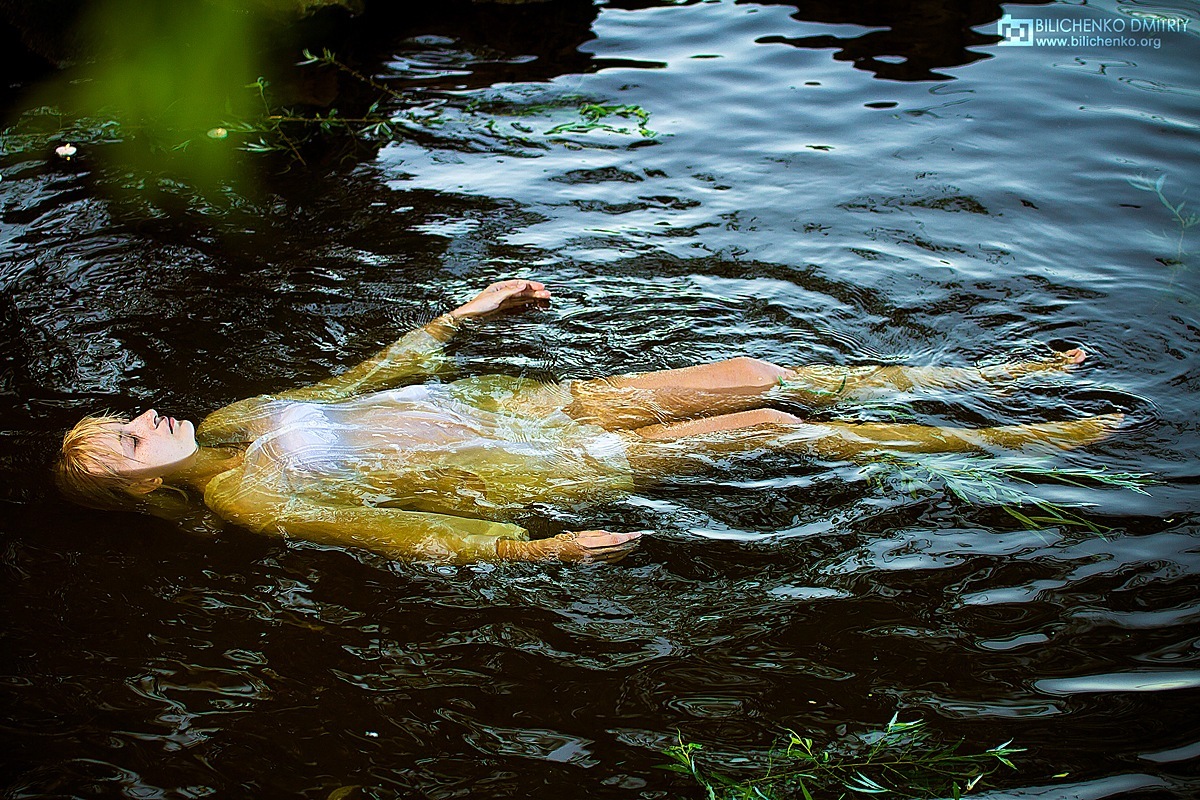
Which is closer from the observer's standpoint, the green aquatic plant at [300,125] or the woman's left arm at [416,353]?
the woman's left arm at [416,353]

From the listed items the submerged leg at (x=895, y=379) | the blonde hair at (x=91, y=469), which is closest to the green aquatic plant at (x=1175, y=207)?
the submerged leg at (x=895, y=379)

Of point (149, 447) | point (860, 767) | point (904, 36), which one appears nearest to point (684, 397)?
point (860, 767)

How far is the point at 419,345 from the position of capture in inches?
180

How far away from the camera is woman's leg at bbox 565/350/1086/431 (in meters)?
4.08

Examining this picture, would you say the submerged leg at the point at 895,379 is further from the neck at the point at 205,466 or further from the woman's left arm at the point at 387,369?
the neck at the point at 205,466

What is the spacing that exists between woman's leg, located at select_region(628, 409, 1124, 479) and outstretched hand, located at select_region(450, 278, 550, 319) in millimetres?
1227

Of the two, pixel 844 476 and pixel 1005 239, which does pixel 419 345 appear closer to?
pixel 844 476

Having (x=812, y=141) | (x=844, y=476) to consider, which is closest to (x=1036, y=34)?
(x=812, y=141)

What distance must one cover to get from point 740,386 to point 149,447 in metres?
2.46

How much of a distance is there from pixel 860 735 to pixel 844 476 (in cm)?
123

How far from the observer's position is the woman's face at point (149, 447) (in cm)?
378

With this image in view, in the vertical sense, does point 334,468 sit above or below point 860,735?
above

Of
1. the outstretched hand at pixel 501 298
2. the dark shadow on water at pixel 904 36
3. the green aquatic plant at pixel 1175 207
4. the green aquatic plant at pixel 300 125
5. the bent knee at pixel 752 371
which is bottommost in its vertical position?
the bent knee at pixel 752 371

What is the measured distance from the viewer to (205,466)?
3.96 meters
